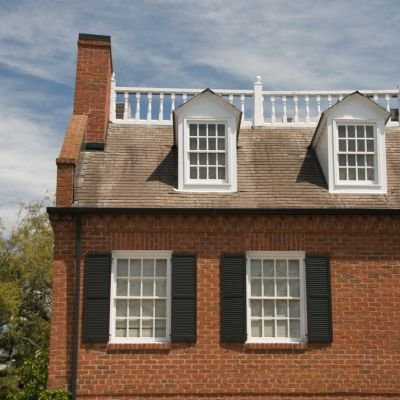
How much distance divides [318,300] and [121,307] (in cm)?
398

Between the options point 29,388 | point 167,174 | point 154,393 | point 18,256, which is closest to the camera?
point 154,393

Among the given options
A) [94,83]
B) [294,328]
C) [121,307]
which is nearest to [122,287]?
[121,307]

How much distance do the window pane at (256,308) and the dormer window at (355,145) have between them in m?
3.01

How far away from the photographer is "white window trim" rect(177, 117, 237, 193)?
13.0 m

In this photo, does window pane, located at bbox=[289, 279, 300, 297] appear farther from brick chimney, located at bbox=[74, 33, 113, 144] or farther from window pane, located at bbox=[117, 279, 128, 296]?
brick chimney, located at bbox=[74, 33, 113, 144]

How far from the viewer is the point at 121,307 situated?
1200cm

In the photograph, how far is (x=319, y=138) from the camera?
13930 mm

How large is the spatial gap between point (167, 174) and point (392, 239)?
506cm

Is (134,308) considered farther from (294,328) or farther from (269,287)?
(294,328)

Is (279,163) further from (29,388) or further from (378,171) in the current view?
(29,388)

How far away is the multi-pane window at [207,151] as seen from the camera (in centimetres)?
1318

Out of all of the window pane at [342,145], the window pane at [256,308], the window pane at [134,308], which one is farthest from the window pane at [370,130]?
the window pane at [134,308]

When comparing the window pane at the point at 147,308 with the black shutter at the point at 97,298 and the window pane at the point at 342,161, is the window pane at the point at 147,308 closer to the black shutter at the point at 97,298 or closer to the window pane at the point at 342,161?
the black shutter at the point at 97,298

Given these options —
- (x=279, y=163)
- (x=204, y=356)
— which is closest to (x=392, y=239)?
(x=279, y=163)
